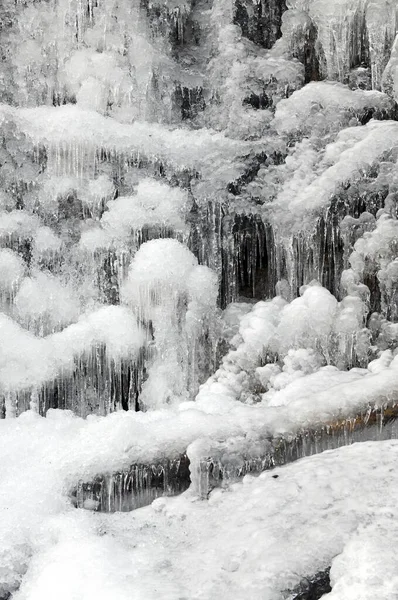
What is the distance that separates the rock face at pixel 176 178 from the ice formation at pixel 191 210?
0.02 meters

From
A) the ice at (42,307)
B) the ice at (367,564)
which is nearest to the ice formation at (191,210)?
the ice at (42,307)

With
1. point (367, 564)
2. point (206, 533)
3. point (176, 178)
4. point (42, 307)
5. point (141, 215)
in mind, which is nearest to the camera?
point (367, 564)

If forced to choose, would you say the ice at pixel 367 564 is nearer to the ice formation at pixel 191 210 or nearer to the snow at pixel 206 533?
the snow at pixel 206 533

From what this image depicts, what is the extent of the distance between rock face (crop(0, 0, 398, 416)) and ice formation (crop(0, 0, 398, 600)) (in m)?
0.02

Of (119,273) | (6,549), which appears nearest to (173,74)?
(119,273)

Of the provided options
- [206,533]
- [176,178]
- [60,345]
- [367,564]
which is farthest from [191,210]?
[367,564]

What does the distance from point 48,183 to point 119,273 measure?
999 millimetres

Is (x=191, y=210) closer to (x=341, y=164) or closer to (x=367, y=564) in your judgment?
(x=341, y=164)

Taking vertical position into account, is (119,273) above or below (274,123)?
below

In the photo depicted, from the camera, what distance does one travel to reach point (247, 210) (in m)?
5.61

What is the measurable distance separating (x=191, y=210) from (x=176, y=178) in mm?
322

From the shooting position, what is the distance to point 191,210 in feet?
18.5

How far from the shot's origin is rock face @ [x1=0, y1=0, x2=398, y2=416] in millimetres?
5215

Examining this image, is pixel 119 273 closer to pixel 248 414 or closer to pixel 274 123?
pixel 274 123
